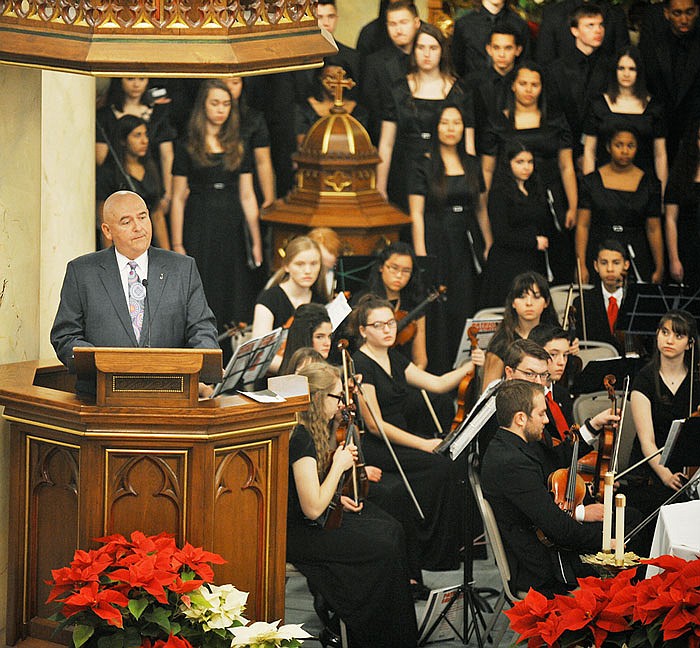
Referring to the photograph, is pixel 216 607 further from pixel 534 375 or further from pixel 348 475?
pixel 534 375

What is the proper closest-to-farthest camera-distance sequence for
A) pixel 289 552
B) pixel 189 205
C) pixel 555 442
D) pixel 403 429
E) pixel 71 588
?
pixel 71 588, pixel 289 552, pixel 555 442, pixel 403 429, pixel 189 205

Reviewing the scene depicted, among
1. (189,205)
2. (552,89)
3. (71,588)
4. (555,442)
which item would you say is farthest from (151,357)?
(552,89)

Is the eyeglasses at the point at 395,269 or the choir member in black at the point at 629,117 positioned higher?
the choir member in black at the point at 629,117

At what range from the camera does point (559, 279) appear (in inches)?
424

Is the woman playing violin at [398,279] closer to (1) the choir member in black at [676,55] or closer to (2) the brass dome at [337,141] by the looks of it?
(2) the brass dome at [337,141]

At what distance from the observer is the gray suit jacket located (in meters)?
5.96

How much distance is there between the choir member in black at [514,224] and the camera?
421 inches

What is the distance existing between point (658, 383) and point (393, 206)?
2.72 metres

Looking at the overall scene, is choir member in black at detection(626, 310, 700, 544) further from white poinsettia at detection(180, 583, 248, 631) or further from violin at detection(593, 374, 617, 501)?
white poinsettia at detection(180, 583, 248, 631)

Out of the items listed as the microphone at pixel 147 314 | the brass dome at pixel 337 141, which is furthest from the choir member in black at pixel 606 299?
the microphone at pixel 147 314

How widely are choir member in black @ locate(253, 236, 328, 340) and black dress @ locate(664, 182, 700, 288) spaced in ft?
9.39

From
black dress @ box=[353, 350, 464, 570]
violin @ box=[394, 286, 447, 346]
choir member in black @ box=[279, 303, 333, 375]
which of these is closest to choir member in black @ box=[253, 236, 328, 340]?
violin @ box=[394, 286, 447, 346]

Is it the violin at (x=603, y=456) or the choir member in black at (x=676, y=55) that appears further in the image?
the choir member in black at (x=676, y=55)

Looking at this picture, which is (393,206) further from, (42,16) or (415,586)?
(42,16)
